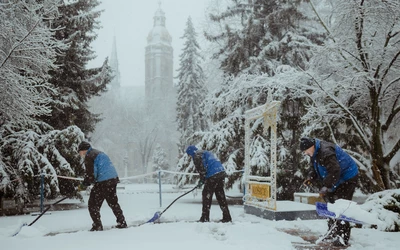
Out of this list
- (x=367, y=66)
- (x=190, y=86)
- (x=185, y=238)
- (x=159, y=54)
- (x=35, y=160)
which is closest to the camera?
(x=185, y=238)

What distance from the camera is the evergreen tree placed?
39.5 ft

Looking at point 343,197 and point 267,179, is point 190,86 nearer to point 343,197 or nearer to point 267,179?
point 267,179

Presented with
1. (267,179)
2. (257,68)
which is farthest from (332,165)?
(257,68)

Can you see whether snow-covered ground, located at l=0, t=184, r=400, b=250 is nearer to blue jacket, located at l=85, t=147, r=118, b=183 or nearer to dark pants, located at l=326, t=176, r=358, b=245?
dark pants, located at l=326, t=176, r=358, b=245

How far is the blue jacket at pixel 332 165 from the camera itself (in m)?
4.61

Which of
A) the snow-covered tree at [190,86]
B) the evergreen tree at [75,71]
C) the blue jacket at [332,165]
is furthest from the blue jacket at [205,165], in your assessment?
the snow-covered tree at [190,86]

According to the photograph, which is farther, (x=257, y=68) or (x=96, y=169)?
(x=257, y=68)

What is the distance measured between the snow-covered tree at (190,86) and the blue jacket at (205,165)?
2179cm

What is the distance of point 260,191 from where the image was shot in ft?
26.9

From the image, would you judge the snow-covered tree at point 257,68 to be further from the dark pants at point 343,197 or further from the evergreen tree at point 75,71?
the dark pants at point 343,197

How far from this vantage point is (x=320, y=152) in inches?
191

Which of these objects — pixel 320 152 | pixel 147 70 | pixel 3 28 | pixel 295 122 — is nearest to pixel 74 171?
pixel 3 28

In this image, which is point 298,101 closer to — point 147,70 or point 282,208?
point 282,208

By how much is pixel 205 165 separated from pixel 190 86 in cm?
2283
